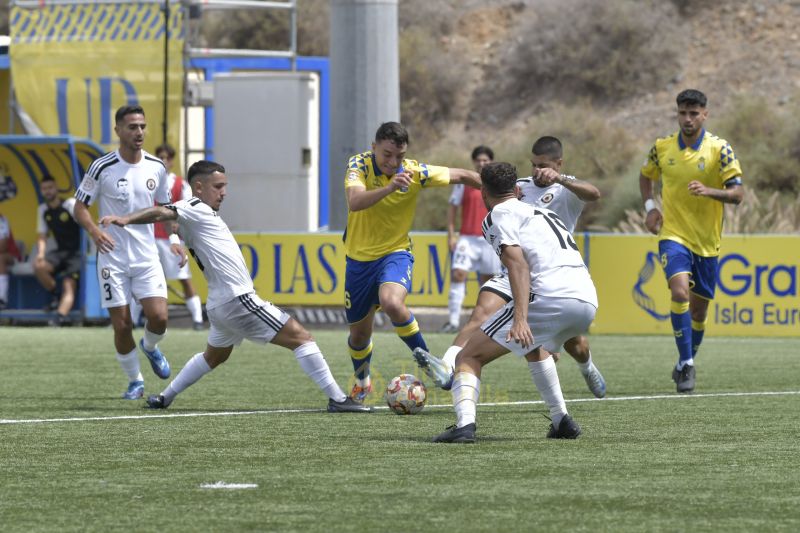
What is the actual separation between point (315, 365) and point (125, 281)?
210cm

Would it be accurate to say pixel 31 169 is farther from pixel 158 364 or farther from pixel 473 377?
pixel 473 377

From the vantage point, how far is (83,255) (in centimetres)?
2014

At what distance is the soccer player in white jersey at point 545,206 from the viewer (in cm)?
995

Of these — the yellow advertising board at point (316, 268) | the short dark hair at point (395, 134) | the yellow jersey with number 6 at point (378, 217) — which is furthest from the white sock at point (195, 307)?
the short dark hair at point (395, 134)

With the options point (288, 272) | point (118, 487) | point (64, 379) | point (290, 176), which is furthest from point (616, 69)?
point (118, 487)

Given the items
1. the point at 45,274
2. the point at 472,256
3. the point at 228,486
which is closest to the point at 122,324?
the point at 228,486

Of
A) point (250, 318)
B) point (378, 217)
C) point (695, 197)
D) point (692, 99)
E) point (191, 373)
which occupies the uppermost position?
point (692, 99)

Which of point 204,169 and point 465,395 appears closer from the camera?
point 465,395

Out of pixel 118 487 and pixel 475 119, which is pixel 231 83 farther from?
pixel 475 119

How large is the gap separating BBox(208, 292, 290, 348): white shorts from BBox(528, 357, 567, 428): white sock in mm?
2094

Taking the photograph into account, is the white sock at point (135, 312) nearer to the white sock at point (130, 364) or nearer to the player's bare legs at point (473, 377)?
the white sock at point (130, 364)

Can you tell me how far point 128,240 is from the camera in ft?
37.3

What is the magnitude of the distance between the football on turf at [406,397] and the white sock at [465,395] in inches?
63.3

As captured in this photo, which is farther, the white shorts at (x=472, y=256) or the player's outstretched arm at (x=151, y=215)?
the white shorts at (x=472, y=256)
